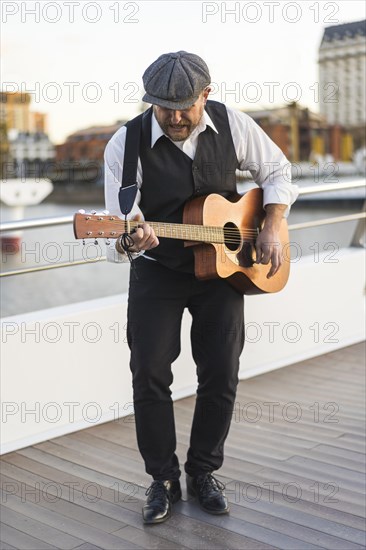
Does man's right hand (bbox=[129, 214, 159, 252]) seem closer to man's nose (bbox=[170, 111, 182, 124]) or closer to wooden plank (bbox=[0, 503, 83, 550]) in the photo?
man's nose (bbox=[170, 111, 182, 124])

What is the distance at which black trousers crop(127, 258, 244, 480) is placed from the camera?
8.59 ft

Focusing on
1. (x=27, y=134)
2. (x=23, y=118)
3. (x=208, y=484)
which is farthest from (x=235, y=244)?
(x=27, y=134)

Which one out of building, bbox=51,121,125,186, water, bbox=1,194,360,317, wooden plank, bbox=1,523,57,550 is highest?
building, bbox=51,121,125,186

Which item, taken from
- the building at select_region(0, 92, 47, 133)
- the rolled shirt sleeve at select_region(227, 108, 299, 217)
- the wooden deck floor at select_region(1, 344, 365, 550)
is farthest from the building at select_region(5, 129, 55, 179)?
the rolled shirt sleeve at select_region(227, 108, 299, 217)

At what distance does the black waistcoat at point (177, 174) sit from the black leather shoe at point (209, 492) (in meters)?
0.70

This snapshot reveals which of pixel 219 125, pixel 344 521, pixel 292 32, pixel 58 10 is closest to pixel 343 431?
pixel 344 521

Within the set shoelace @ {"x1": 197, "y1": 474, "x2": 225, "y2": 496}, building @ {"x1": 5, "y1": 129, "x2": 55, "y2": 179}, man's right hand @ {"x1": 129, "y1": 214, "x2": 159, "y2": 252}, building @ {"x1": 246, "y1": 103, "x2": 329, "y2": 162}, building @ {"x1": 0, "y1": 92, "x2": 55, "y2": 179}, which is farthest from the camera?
building @ {"x1": 246, "y1": 103, "x2": 329, "y2": 162}

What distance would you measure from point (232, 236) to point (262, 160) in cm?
26

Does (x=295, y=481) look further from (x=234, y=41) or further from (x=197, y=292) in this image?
(x=234, y=41)

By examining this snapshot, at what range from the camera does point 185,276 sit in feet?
8.65

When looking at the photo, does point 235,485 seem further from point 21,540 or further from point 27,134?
point 27,134

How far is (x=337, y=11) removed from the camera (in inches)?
173

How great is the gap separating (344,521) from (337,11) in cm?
278

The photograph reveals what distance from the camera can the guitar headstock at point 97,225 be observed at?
2.29m
